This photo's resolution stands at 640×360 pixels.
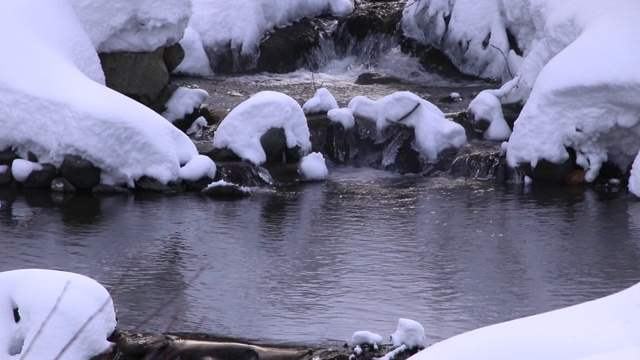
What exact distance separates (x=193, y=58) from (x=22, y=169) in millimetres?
6972

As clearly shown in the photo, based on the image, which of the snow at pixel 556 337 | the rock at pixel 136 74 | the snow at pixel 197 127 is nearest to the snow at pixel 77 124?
the rock at pixel 136 74

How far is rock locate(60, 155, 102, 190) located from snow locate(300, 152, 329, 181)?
258 centimetres

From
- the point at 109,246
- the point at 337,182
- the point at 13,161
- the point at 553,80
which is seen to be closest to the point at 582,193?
the point at 553,80

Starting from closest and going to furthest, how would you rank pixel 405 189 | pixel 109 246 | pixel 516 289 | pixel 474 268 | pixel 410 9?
pixel 516 289, pixel 474 268, pixel 109 246, pixel 405 189, pixel 410 9

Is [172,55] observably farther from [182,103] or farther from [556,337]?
[556,337]

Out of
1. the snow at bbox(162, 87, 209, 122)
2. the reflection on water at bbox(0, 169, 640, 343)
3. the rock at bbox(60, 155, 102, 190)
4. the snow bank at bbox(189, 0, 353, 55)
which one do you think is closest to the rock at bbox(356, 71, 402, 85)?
the snow bank at bbox(189, 0, 353, 55)

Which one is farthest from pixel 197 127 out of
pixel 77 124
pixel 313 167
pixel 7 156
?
pixel 7 156

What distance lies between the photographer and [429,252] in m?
10.6

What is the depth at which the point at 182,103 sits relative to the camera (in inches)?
643

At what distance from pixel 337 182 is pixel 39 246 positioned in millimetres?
4779

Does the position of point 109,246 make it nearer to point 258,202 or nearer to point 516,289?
point 258,202

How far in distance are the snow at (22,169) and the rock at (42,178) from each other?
43 mm

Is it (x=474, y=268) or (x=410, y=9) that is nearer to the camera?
(x=474, y=268)

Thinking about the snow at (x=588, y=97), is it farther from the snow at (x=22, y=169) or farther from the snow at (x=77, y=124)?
the snow at (x=22, y=169)
